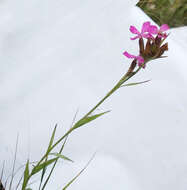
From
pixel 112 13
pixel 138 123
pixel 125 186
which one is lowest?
pixel 125 186

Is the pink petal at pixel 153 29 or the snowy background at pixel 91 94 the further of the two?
the snowy background at pixel 91 94

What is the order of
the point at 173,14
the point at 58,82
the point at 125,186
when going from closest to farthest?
the point at 125,186, the point at 58,82, the point at 173,14

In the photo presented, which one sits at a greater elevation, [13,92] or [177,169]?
[13,92]

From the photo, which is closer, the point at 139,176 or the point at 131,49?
the point at 139,176

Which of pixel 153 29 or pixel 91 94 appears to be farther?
pixel 91 94

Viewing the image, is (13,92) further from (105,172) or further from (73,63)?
(105,172)

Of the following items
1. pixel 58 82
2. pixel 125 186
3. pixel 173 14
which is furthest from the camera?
pixel 173 14

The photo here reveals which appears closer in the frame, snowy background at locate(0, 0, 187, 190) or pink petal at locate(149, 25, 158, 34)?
pink petal at locate(149, 25, 158, 34)

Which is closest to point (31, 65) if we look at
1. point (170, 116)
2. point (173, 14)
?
point (170, 116)
